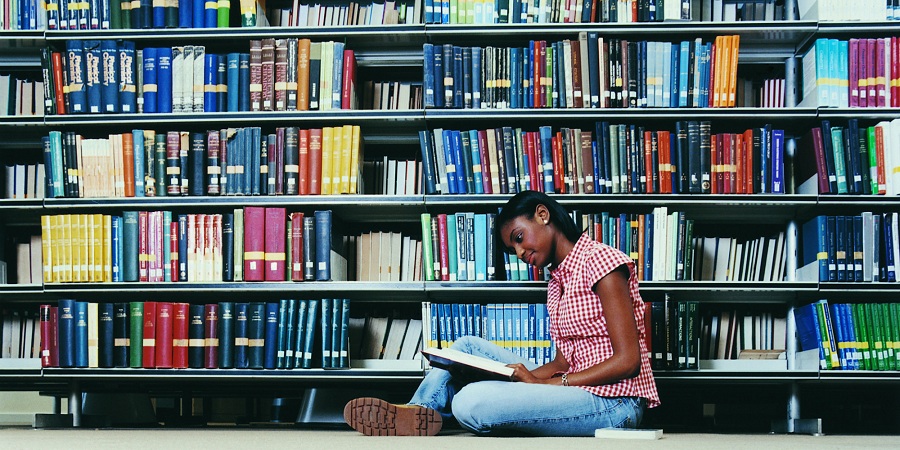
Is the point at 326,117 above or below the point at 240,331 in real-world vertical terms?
above

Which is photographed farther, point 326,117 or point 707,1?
point 707,1

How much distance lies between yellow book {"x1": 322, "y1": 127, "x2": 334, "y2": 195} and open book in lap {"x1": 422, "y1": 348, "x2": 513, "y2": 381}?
1.19m

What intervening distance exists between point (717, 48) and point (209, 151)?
6.29 feet

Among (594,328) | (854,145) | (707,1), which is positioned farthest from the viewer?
(707,1)

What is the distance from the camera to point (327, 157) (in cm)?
363

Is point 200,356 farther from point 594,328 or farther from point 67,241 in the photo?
point 594,328

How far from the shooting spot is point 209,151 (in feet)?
12.0

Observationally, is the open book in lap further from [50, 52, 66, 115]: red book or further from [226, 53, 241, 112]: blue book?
[50, 52, 66, 115]: red book

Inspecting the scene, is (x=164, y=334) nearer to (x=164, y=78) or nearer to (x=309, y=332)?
(x=309, y=332)

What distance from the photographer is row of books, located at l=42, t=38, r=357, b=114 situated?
3.66 m

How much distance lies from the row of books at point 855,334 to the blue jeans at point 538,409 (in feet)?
3.66

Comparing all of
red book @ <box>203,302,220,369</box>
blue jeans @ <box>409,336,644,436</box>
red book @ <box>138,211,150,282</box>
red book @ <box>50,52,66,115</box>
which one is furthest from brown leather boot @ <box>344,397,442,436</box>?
red book @ <box>50,52,66,115</box>

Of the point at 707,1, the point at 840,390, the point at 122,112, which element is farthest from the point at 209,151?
the point at 840,390

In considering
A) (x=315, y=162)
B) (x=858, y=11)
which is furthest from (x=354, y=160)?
(x=858, y=11)
